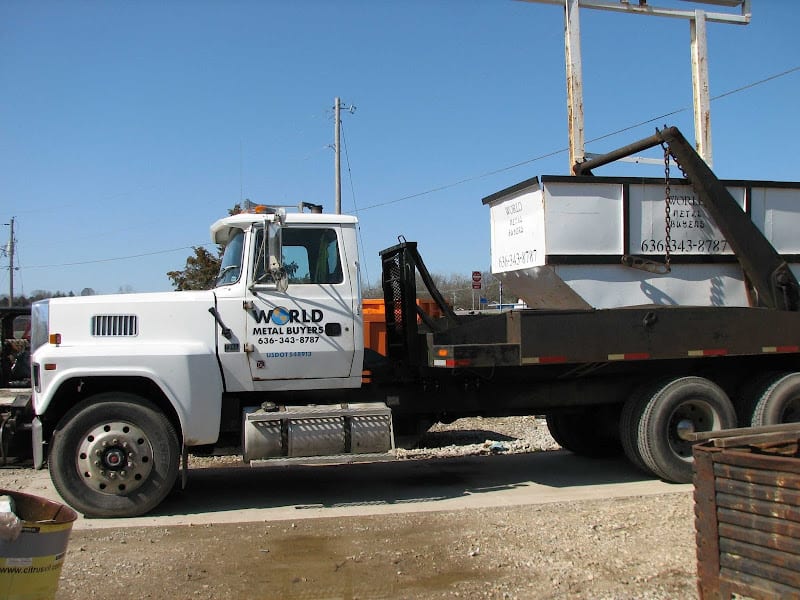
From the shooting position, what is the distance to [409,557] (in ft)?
16.7

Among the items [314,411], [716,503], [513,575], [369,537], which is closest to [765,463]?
[716,503]

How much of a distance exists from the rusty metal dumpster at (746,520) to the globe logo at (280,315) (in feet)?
13.2

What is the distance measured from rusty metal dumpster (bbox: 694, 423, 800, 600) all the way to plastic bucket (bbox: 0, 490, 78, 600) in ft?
10.2

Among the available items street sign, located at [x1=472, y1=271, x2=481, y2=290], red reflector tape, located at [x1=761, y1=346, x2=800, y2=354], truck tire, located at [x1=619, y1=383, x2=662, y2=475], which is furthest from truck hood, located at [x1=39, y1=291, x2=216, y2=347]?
street sign, located at [x1=472, y1=271, x2=481, y2=290]

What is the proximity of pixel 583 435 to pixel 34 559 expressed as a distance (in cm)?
702

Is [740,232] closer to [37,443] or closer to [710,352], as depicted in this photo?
[710,352]

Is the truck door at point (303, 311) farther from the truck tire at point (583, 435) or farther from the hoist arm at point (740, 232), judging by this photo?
the hoist arm at point (740, 232)

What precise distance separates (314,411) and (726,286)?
15.6 feet

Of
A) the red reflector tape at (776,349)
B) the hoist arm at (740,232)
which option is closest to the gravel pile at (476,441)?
the red reflector tape at (776,349)

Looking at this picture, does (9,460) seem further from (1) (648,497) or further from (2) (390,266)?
(1) (648,497)

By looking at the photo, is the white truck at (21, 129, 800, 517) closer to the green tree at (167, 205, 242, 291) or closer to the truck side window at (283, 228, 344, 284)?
the truck side window at (283, 228, 344, 284)

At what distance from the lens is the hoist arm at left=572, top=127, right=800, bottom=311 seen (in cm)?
770

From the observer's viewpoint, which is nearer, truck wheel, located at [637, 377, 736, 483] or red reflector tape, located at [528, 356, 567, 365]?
red reflector tape, located at [528, 356, 567, 365]

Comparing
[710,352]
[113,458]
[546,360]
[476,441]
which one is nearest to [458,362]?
[546,360]
